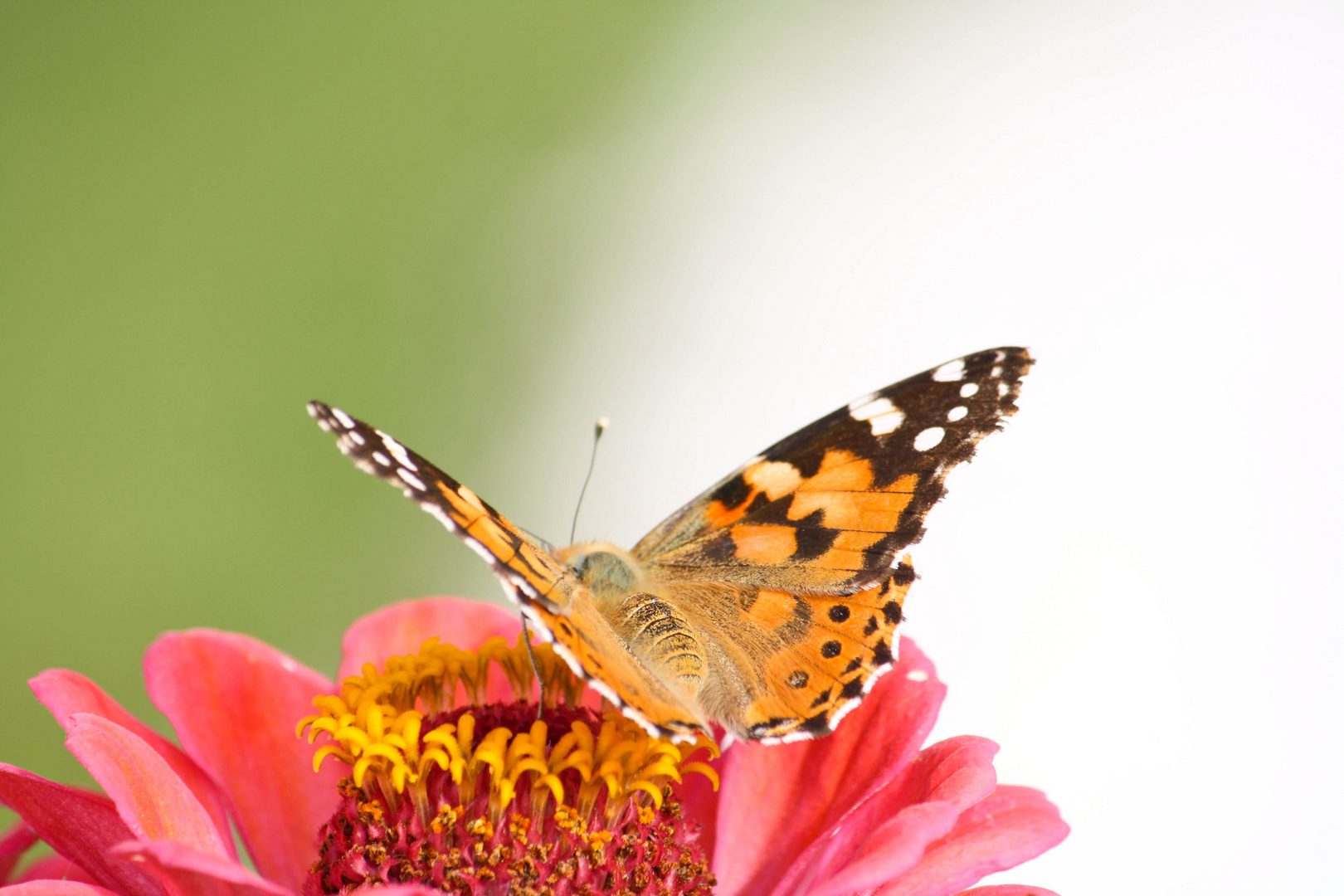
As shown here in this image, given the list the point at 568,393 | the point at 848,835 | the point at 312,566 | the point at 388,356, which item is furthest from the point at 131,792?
the point at 568,393

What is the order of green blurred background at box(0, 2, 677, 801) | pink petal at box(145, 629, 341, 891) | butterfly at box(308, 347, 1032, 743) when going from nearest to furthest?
butterfly at box(308, 347, 1032, 743) → pink petal at box(145, 629, 341, 891) → green blurred background at box(0, 2, 677, 801)

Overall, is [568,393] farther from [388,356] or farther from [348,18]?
[348,18]

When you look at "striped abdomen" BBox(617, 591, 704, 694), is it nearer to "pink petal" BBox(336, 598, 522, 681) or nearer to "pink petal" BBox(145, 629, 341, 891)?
"pink petal" BBox(336, 598, 522, 681)

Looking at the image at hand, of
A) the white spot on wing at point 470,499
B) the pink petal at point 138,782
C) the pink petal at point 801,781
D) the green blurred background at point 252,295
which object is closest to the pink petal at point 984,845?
the pink petal at point 801,781

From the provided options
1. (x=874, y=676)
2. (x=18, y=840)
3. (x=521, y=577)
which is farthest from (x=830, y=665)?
(x=18, y=840)

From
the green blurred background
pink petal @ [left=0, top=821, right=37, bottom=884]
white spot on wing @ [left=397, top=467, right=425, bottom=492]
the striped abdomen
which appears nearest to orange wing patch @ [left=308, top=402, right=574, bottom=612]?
white spot on wing @ [left=397, top=467, right=425, bottom=492]

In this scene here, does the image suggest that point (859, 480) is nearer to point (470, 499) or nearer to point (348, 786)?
point (470, 499)
